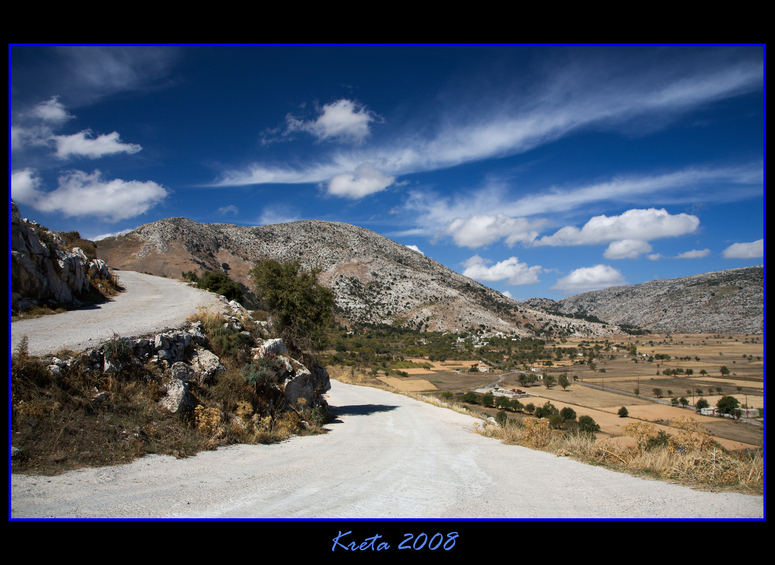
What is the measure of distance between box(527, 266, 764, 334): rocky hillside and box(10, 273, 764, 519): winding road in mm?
128290

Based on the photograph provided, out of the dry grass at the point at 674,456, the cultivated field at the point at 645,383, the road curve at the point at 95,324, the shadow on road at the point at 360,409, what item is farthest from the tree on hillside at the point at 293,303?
the cultivated field at the point at 645,383

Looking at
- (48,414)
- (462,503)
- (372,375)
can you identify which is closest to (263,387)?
(48,414)

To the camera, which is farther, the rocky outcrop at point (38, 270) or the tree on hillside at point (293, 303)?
the tree on hillside at point (293, 303)

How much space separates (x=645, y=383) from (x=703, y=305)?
10075 cm

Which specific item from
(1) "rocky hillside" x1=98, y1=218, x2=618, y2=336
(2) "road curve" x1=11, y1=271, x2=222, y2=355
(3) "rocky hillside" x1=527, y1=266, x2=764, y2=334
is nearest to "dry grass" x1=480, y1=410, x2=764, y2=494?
(2) "road curve" x1=11, y1=271, x2=222, y2=355

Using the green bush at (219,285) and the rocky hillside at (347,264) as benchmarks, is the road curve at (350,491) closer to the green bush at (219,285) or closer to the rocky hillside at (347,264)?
the green bush at (219,285)

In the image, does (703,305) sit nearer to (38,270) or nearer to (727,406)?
(727,406)

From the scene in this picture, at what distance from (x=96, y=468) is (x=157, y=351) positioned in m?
4.18

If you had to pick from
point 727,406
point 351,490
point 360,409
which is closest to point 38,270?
point 351,490

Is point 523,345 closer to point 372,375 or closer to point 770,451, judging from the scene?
point 372,375

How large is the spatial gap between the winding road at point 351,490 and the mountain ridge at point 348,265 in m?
87.3

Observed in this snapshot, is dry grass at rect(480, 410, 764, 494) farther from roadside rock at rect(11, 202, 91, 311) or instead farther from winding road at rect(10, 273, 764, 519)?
roadside rock at rect(11, 202, 91, 311)

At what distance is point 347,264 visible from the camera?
366ft

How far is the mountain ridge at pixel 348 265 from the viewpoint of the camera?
9706 centimetres
